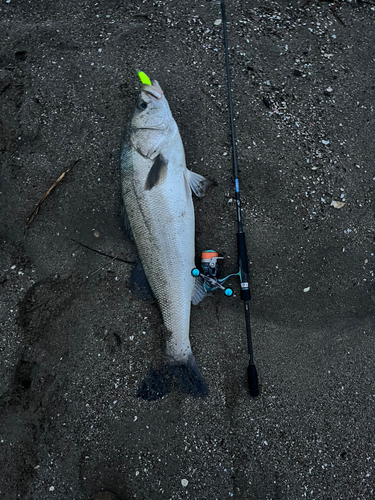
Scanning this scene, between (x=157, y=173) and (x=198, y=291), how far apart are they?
115cm

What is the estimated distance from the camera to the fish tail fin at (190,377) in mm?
2729

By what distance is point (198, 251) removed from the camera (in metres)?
2.99

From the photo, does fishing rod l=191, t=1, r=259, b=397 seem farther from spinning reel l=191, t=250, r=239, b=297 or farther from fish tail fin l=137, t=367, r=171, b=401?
fish tail fin l=137, t=367, r=171, b=401

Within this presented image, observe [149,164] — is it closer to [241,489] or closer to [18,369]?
[18,369]

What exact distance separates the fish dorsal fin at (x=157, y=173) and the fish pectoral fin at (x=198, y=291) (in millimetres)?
953

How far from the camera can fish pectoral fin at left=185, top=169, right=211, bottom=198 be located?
9.61 feet

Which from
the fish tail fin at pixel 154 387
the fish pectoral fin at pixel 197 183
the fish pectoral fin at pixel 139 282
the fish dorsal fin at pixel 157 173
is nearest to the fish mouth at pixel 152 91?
the fish dorsal fin at pixel 157 173

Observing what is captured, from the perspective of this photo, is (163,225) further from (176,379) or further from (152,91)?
(176,379)

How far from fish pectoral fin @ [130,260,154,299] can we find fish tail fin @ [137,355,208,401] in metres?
0.71

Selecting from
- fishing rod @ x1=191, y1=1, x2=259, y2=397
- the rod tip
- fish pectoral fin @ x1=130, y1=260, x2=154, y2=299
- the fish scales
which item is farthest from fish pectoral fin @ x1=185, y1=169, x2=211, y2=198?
the rod tip

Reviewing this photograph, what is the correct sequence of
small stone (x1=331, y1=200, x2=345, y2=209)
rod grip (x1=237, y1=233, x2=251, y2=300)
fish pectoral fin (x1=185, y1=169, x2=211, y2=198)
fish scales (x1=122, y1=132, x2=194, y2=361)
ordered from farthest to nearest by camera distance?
small stone (x1=331, y1=200, x2=345, y2=209) → fish pectoral fin (x1=185, y1=169, x2=211, y2=198) → rod grip (x1=237, y1=233, x2=251, y2=300) → fish scales (x1=122, y1=132, x2=194, y2=361)

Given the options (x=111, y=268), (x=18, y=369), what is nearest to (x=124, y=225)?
(x=111, y=268)

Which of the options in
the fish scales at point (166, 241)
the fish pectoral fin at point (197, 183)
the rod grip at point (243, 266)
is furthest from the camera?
the fish pectoral fin at point (197, 183)

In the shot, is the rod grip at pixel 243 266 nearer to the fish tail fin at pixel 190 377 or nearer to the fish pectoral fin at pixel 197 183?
the fish pectoral fin at pixel 197 183
